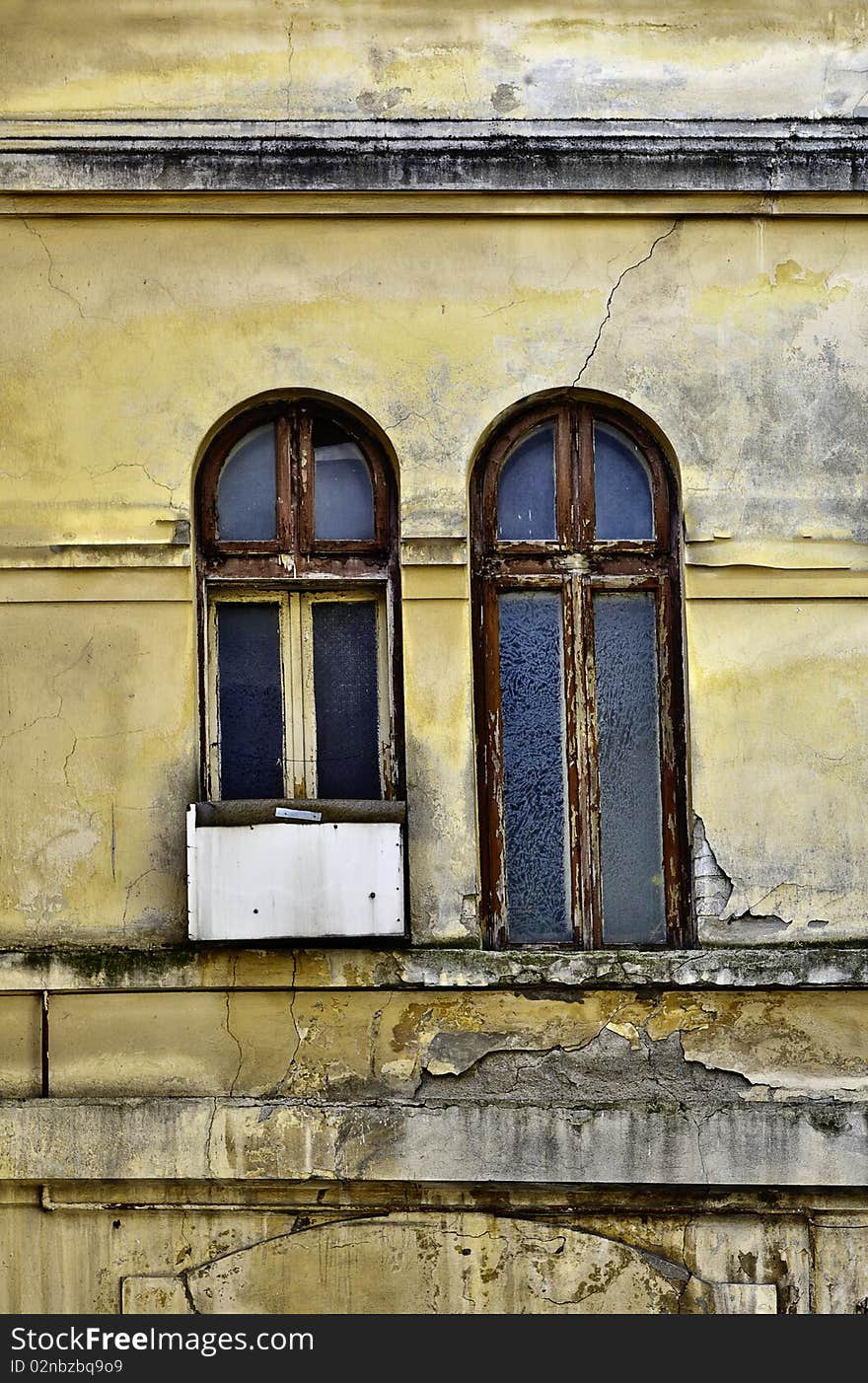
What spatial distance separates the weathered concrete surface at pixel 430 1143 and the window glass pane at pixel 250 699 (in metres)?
1.26

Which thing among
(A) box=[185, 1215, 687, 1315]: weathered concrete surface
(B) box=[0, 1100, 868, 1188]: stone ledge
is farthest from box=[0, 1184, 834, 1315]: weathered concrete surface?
(B) box=[0, 1100, 868, 1188]: stone ledge

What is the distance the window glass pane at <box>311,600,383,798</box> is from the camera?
6984mm

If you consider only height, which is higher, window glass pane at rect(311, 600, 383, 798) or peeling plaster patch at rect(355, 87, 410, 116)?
peeling plaster patch at rect(355, 87, 410, 116)

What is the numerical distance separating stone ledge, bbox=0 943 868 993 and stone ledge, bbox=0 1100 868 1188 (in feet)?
1.51

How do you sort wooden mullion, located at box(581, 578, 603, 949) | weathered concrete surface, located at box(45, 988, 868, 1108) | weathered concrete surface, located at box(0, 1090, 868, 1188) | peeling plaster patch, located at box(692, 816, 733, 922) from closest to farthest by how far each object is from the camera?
weathered concrete surface, located at box(0, 1090, 868, 1188) < weathered concrete surface, located at box(45, 988, 868, 1108) < peeling plaster patch, located at box(692, 816, 733, 922) < wooden mullion, located at box(581, 578, 603, 949)

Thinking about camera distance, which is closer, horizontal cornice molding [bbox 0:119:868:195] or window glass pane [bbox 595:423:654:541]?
horizontal cornice molding [bbox 0:119:868:195]

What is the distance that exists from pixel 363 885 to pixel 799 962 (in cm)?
169

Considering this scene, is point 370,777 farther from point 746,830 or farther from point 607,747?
point 746,830

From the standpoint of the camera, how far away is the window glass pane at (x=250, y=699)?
698 cm

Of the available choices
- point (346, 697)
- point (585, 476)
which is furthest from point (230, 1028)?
point (585, 476)

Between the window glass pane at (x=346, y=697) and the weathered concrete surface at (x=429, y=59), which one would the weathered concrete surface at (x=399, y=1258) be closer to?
the window glass pane at (x=346, y=697)

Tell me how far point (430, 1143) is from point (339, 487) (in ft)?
8.49

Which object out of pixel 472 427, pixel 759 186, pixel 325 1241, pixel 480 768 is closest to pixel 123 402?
pixel 472 427

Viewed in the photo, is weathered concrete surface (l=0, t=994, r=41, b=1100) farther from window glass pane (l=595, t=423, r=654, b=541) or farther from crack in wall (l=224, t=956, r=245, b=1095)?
window glass pane (l=595, t=423, r=654, b=541)
